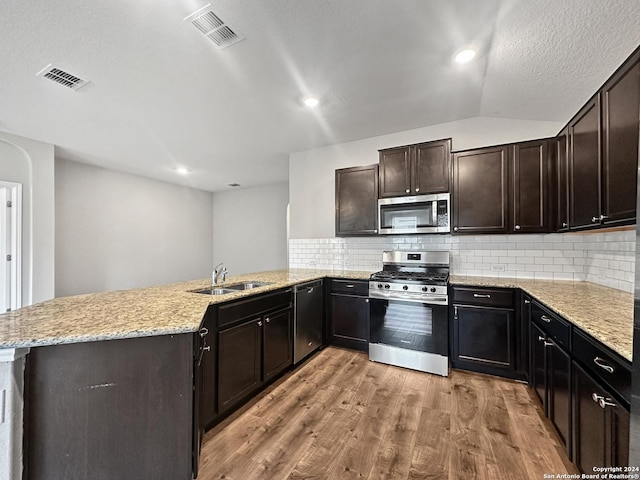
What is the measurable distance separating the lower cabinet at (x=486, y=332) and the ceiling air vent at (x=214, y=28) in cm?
287

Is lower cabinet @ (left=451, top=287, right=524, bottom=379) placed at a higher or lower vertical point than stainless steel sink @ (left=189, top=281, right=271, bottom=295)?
lower

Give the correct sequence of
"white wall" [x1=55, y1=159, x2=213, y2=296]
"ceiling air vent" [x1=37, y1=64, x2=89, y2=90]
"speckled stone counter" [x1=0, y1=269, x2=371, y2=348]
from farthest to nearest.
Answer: "white wall" [x1=55, y1=159, x2=213, y2=296] → "ceiling air vent" [x1=37, y1=64, x2=89, y2=90] → "speckled stone counter" [x1=0, y1=269, x2=371, y2=348]

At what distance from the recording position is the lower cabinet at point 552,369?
5.26 ft

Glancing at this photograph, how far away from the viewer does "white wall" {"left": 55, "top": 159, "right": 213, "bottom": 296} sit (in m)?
4.66

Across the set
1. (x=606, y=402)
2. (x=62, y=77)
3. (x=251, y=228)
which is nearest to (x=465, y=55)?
(x=606, y=402)

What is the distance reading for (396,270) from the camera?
3461mm

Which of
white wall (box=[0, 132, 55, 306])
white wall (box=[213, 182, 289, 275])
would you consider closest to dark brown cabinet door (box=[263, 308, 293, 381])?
white wall (box=[0, 132, 55, 306])

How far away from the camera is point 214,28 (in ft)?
5.97

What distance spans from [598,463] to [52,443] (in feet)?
7.96

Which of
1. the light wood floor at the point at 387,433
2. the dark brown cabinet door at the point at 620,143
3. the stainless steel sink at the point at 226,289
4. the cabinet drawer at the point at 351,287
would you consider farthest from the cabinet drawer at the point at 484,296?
the stainless steel sink at the point at 226,289

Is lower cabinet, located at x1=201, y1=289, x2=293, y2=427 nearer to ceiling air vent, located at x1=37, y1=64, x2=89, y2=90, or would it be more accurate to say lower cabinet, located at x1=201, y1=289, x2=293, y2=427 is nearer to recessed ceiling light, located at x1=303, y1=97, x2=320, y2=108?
recessed ceiling light, located at x1=303, y1=97, x2=320, y2=108

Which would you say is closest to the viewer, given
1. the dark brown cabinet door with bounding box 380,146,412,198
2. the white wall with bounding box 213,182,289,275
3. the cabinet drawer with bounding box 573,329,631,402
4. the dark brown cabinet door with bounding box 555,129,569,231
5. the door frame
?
the cabinet drawer with bounding box 573,329,631,402

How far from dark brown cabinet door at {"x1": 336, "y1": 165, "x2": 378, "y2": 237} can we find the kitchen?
39 cm

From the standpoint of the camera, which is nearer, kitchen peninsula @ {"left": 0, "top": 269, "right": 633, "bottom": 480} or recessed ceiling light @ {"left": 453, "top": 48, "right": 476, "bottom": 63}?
kitchen peninsula @ {"left": 0, "top": 269, "right": 633, "bottom": 480}
